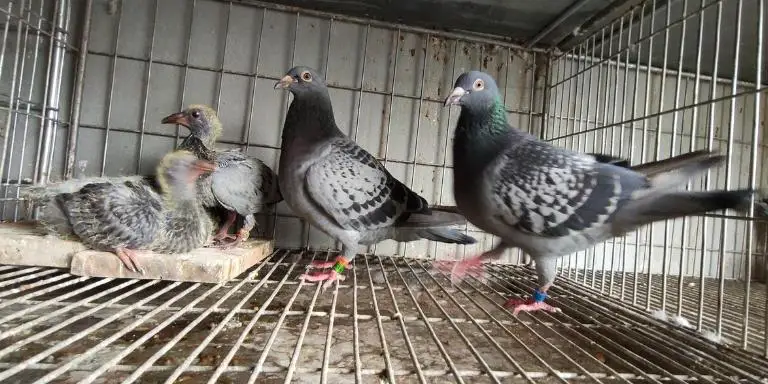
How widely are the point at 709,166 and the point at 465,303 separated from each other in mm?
Answer: 1097

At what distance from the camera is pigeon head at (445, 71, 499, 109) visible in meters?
2.00

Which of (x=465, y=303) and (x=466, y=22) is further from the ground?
(x=466, y=22)

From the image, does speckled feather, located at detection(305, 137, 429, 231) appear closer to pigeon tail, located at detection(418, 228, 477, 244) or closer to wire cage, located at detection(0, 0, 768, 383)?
pigeon tail, located at detection(418, 228, 477, 244)

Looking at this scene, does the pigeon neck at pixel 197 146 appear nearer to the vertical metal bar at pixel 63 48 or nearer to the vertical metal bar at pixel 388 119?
the vertical metal bar at pixel 63 48

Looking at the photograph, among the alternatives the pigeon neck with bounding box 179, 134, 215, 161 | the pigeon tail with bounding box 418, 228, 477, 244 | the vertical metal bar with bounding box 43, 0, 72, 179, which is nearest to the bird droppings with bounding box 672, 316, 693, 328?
the pigeon tail with bounding box 418, 228, 477, 244

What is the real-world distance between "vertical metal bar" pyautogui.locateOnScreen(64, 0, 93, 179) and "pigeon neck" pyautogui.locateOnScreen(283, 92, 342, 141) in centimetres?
140

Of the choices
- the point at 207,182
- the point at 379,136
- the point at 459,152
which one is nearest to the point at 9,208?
the point at 207,182

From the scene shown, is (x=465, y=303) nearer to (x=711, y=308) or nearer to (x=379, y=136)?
(x=711, y=308)

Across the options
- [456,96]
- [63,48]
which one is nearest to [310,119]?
[456,96]

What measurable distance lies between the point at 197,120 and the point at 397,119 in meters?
1.37

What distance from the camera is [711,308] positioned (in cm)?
220

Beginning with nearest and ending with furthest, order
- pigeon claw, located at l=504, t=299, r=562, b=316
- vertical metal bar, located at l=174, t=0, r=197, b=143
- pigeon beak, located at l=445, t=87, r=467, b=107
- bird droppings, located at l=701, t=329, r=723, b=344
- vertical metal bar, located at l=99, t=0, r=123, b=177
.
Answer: bird droppings, located at l=701, t=329, r=723, b=344, pigeon claw, located at l=504, t=299, r=562, b=316, pigeon beak, located at l=445, t=87, r=467, b=107, vertical metal bar, located at l=99, t=0, r=123, b=177, vertical metal bar, located at l=174, t=0, r=197, b=143

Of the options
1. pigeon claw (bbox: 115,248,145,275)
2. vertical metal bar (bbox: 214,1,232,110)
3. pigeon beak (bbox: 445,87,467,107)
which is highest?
vertical metal bar (bbox: 214,1,232,110)

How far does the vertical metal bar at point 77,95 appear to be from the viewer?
2707mm
